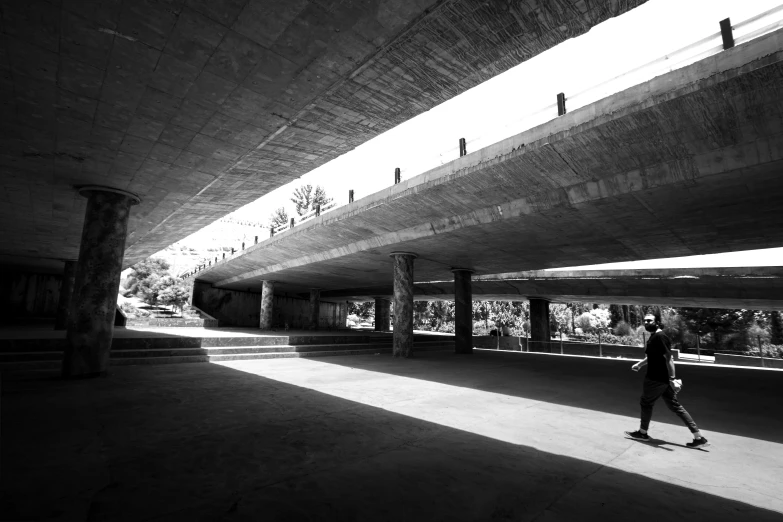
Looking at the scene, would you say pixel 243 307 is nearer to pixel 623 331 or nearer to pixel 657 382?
pixel 657 382

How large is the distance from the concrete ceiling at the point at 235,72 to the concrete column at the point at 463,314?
13515 mm

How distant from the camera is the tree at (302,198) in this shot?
7000cm

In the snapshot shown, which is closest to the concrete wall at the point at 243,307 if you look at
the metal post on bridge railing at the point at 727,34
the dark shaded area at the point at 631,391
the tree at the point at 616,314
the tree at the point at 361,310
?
the tree at the point at 361,310

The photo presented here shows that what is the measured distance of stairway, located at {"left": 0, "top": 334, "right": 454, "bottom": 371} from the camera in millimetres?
9570

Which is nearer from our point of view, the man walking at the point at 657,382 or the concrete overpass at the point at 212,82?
the concrete overpass at the point at 212,82

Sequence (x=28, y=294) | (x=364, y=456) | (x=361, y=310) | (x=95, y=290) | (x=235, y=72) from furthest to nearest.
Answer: (x=361, y=310) < (x=28, y=294) < (x=95, y=290) < (x=235, y=72) < (x=364, y=456)

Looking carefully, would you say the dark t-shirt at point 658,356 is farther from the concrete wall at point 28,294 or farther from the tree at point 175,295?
Answer: the tree at point 175,295

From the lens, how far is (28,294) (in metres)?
25.8

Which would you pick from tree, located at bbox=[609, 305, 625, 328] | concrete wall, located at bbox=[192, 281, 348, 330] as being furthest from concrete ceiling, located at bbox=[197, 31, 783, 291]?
tree, located at bbox=[609, 305, 625, 328]

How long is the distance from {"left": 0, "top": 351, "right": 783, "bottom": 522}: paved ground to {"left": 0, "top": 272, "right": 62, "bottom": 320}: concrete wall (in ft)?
81.0

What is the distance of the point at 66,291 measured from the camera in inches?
785

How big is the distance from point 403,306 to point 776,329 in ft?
132

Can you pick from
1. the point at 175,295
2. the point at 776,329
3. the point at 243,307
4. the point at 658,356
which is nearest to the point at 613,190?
the point at 658,356

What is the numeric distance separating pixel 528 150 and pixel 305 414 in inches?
292
